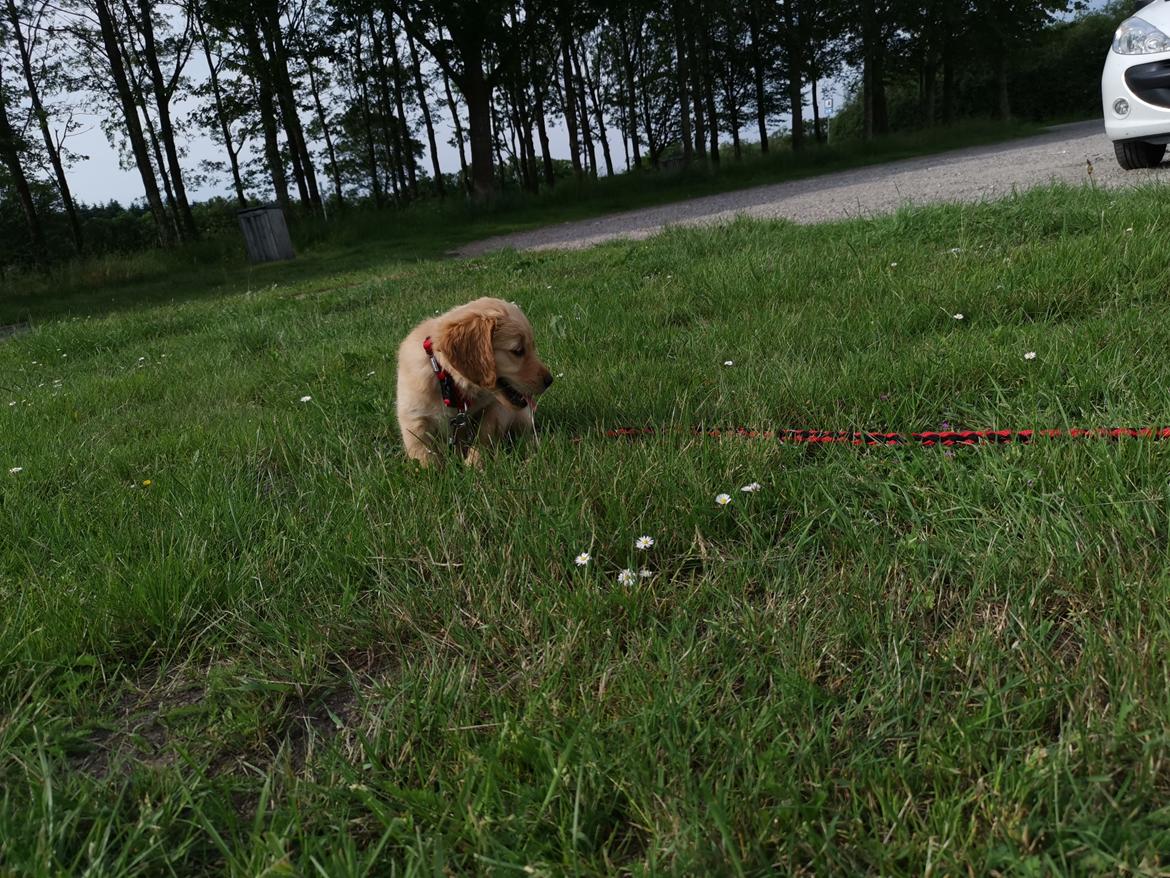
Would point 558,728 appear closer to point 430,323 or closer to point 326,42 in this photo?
point 430,323

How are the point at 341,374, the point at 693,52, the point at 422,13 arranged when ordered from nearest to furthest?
the point at 341,374 → the point at 422,13 → the point at 693,52

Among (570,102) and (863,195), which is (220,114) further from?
(863,195)

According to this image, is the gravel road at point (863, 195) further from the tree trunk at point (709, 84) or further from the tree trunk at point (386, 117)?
the tree trunk at point (709, 84)

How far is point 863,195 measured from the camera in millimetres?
11008

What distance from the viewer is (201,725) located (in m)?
1.45

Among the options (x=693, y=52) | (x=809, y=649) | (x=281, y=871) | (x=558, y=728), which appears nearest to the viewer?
(x=281, y=871)

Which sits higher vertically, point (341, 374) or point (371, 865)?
point (341, 374)

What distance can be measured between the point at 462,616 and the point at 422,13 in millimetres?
24277

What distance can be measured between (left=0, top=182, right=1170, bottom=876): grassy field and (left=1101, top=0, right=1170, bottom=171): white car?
4457 millimetres

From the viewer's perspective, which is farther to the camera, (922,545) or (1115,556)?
(922,545)

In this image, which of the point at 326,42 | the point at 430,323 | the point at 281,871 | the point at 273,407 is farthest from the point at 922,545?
the point at 326,42

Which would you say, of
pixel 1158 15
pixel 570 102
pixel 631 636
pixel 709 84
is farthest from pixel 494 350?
pixel 709 84

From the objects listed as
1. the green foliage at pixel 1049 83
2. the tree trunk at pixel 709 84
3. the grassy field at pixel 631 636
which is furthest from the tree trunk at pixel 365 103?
the green foliage at pixel 1049 83

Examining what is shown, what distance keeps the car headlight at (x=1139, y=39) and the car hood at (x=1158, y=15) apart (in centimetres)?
4
